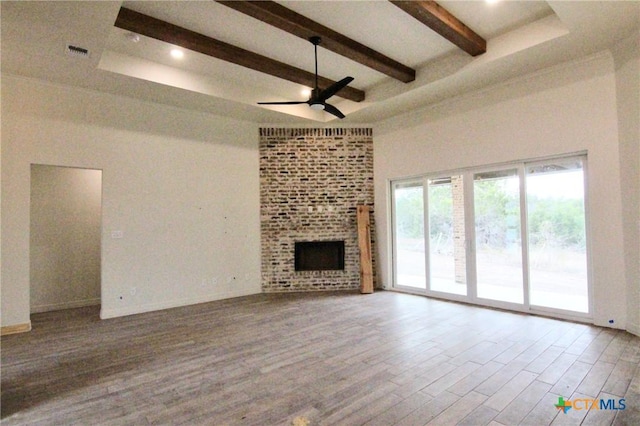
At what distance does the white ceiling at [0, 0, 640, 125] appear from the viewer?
3328mm

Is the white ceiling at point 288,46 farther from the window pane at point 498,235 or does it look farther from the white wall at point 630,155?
the window pane at point 498,235

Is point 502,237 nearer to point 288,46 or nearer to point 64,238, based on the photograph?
point 288,46

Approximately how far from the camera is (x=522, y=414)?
2260 mm

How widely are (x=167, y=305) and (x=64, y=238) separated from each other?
2262 mm

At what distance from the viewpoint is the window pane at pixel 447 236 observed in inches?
219

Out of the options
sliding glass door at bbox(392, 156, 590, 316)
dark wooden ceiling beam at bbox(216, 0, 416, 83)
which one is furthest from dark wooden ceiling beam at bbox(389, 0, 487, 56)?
sliding glass door at bbox(392, 156, 590, 316)

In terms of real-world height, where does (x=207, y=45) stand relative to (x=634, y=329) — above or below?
above

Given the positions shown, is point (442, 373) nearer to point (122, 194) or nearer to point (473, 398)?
point (473, 398)

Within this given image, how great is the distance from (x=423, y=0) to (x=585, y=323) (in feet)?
14.7

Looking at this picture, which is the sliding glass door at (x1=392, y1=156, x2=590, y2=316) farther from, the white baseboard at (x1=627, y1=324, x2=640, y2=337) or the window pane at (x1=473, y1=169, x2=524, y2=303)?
the white baseboard at (x1=627, y1=324, x2=640, y2=337)

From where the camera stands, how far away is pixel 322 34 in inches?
154

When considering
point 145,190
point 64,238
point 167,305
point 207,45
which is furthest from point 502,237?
point 64,238

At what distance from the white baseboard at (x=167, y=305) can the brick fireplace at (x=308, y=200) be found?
581 millimetres

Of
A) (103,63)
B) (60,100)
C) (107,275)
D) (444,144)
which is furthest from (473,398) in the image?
(60,100)
